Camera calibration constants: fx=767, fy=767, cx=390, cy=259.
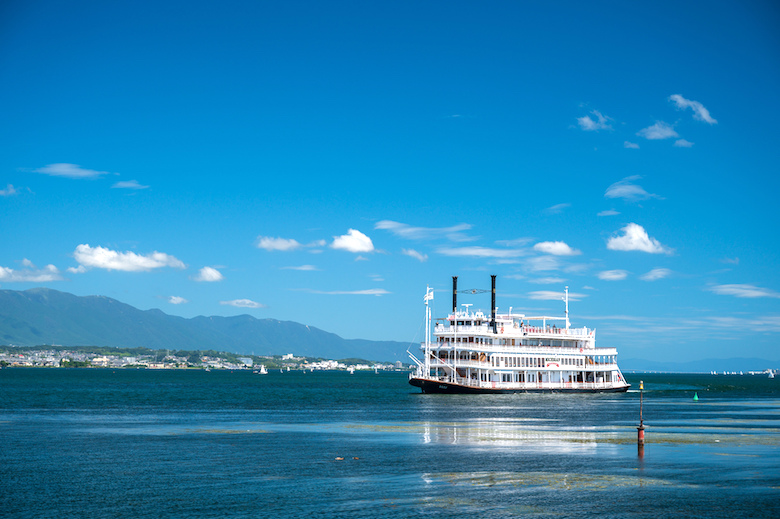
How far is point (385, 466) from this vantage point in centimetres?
4288

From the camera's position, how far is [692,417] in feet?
265

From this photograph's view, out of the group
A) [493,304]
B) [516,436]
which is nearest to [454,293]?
[493,304]

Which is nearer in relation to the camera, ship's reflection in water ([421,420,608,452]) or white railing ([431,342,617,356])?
ship's reflection in water ([421,420,608,452])

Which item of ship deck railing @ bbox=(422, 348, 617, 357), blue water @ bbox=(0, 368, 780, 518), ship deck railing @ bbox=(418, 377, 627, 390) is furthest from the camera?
ship deck railing @ bbox=(422, 348, 617, 357)

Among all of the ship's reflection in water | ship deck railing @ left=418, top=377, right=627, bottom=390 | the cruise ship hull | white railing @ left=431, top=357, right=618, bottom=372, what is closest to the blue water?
the ship's reflection in water

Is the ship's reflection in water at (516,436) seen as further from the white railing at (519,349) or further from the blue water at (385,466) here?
the white railing at (519,349)

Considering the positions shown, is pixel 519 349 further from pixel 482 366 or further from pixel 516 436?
pixel 516 436

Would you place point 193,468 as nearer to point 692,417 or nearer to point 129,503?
point 129,503

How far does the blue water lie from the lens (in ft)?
107

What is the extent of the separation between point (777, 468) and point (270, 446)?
3086 centimetres

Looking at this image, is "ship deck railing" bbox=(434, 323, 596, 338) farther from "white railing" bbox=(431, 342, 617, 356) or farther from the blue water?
the blue water

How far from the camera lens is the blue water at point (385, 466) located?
32.5 m

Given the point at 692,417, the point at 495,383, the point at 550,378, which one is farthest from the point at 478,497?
the point at 550,378

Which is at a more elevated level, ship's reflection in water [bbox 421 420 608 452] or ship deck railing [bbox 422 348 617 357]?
ship deck railing [bbox 422 348 617 357]
